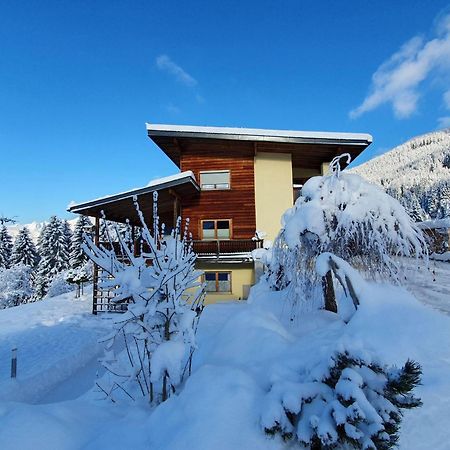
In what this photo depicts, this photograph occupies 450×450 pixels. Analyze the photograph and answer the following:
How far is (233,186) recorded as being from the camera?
15.7 meters

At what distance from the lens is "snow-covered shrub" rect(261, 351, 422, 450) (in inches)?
93.8

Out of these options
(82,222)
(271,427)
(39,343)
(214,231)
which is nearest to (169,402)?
(271,427)

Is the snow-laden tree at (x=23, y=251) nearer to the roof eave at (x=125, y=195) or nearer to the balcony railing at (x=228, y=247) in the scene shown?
the roof eave at (x=125, y=195)

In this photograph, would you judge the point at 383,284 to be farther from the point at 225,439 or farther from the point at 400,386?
the point at 225,439

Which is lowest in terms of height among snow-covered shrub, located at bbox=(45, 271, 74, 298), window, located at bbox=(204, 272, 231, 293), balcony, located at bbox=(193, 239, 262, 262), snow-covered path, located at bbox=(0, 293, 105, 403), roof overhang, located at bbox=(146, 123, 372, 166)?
snow-covered shrub, located at bbox=(45, 271, 74, 298)

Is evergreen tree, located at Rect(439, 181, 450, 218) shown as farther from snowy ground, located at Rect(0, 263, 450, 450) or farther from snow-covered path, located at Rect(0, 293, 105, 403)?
snowy ground, located at Rect(0, 263, 450, 450)

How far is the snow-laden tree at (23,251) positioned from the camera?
38938 mm

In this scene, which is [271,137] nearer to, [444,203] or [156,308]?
[156,308]

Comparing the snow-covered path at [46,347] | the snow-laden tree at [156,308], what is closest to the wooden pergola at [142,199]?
the snow-covered path at [46,347]

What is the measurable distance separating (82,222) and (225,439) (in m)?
40.3

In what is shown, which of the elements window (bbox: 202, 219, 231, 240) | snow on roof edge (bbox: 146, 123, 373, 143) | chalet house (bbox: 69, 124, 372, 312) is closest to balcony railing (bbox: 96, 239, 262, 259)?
chalet house (bbox: 69, 124, 372, 312)

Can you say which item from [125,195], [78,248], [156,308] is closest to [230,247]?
[125,195]

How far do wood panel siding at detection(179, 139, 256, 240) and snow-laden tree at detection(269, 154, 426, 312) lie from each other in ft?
31.6

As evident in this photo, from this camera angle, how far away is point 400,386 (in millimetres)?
2475
